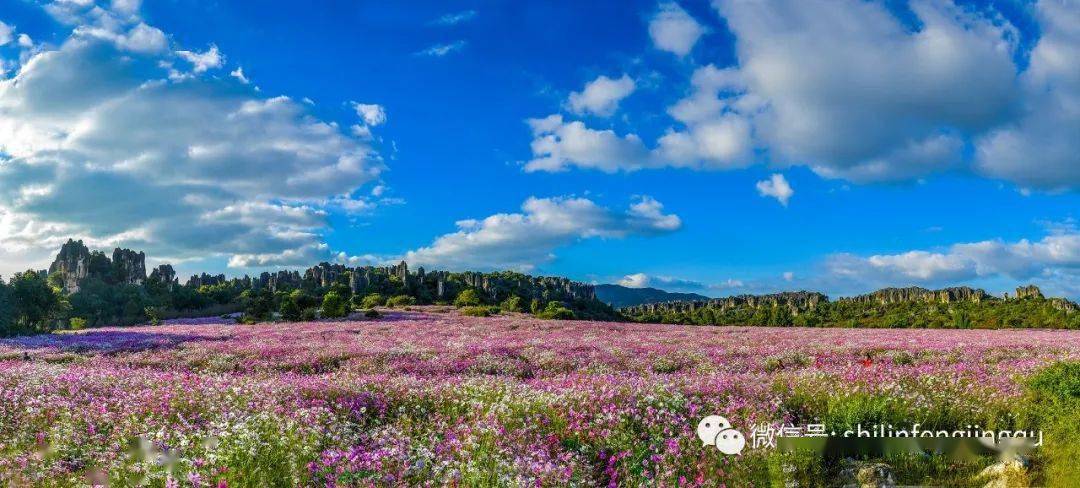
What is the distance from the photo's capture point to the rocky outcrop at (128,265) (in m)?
157

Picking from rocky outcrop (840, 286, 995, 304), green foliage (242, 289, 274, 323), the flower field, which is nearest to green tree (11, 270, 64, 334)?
green foliage (242, 289, 274, 323)

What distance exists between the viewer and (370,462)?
6602 mm

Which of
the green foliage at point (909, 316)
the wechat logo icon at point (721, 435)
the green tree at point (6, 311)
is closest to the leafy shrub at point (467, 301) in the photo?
the green foliage at point (909, 316)

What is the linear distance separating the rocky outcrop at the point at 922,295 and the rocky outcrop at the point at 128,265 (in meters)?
176

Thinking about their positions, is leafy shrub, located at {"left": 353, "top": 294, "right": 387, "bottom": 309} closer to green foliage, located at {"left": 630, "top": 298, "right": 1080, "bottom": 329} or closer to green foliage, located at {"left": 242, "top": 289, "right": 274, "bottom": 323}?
green foliage, located at {"left": 242, "top": 289, "right": 274, "bottom": 323}

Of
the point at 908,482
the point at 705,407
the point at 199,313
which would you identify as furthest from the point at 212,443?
the point at 199,313

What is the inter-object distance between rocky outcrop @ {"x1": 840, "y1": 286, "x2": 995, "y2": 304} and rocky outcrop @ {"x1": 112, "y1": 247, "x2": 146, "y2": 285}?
17632 cm

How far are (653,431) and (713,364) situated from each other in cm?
1090

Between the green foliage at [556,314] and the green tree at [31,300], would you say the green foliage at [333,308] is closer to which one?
the green foliage at [556,314]

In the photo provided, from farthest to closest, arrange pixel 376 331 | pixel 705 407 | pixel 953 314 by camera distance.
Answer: pixel 953 314 → pixel 376 331 → pixel 705 407

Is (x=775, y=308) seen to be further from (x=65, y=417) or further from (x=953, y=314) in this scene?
(x=65, y=417)

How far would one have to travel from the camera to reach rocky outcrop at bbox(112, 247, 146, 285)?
15675cm

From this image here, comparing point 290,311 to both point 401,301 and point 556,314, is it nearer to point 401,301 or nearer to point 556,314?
point 401,301

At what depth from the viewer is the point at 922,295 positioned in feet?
487
